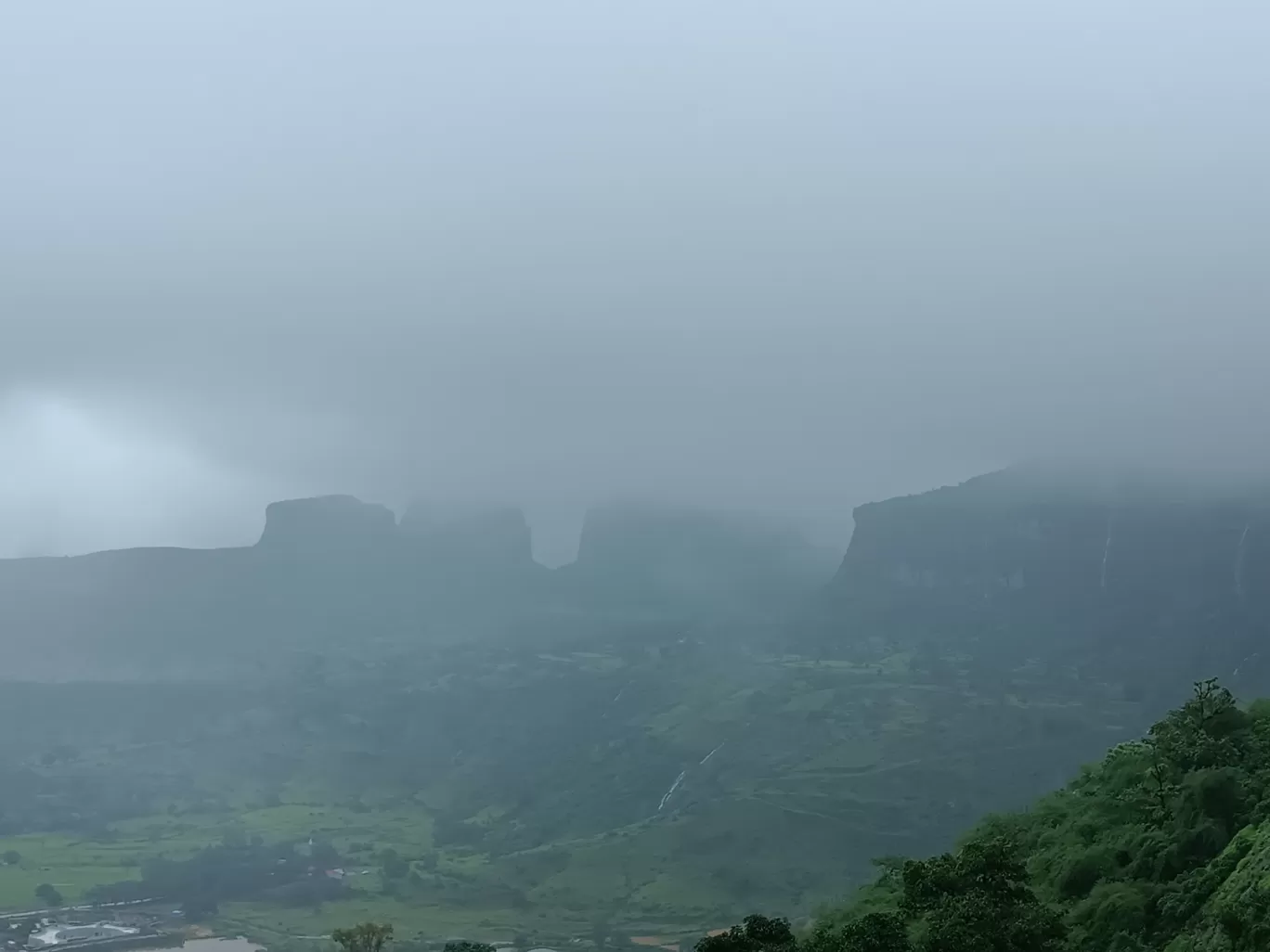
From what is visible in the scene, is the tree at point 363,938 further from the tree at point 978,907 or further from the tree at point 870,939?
the tree at point 978,907

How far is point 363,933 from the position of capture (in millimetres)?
115250

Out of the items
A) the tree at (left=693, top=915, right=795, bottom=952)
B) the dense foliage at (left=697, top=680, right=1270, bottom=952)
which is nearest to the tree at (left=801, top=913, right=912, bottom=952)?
the dense foliage at (left=697, top=680, right=1270, bottom=952)

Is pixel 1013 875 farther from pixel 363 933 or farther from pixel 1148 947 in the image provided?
pixel 363 933

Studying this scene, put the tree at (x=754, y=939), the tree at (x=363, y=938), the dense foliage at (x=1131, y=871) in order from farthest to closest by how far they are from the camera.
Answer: the tree at (x=363, y=938) → the tree at (x=754, y=939) → the dense foliage at (x=1131, y=871)

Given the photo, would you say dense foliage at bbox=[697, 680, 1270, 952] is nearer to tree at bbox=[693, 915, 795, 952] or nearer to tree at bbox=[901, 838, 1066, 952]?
tree at bbox=[901, 838, 1066, 952]

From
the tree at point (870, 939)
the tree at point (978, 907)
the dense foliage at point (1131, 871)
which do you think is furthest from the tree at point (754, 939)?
the tree at point (978, 907)

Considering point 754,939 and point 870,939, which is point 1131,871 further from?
point 754,939

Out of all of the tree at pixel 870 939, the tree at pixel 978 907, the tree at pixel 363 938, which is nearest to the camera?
the tree at pixel 978 907

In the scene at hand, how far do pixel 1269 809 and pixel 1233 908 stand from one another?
15.7m

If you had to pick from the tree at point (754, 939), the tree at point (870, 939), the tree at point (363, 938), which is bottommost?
the tree at point (363, 938)

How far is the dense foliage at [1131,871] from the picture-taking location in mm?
49750

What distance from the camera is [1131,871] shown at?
67375 mm

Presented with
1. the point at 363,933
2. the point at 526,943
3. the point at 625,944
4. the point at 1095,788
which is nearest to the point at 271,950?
the point at 526,943

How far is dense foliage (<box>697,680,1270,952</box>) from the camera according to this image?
4975cm
